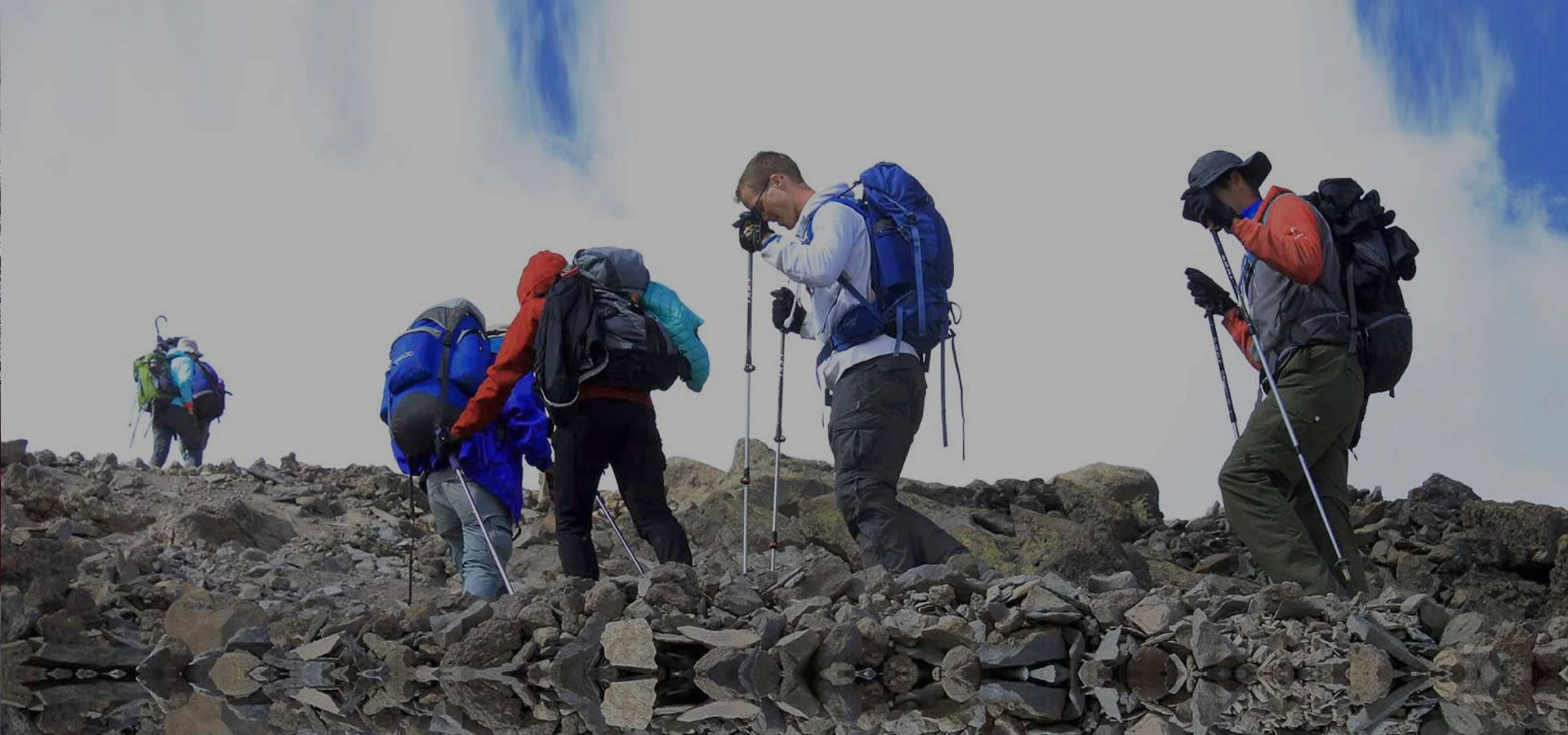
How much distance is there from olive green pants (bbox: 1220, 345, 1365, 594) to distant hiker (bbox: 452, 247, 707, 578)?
10.7 ft

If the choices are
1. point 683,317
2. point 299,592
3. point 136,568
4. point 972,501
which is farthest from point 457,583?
point 683,317

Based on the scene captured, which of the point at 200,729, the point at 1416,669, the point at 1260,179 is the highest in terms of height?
the point at 1260,179

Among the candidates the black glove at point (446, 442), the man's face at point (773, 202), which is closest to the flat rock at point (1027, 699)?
the man's face at point (773, 202)

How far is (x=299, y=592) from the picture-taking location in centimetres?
1388

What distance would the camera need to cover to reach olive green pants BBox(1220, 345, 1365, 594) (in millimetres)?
9789

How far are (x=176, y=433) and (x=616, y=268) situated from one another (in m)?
14.7

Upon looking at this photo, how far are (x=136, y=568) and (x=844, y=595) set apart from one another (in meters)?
5.89

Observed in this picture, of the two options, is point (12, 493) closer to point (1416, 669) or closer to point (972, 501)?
point (972, 501)

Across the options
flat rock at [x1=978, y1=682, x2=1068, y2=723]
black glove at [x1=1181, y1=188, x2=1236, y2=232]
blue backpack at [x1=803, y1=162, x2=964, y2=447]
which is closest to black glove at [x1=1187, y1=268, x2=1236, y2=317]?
black glove at [x1=1181, y1=188, x2=1236, y2=232]

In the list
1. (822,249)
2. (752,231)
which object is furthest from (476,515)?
(822,249)

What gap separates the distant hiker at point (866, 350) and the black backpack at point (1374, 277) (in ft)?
7.78

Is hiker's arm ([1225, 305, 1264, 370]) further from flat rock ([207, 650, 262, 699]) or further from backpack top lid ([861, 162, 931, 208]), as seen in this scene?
flat rock ([207, 650, 262, 699])

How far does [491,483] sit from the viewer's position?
10781 mm

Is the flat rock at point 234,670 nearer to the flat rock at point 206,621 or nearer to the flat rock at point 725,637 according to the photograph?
the flat rock at point 206,621
